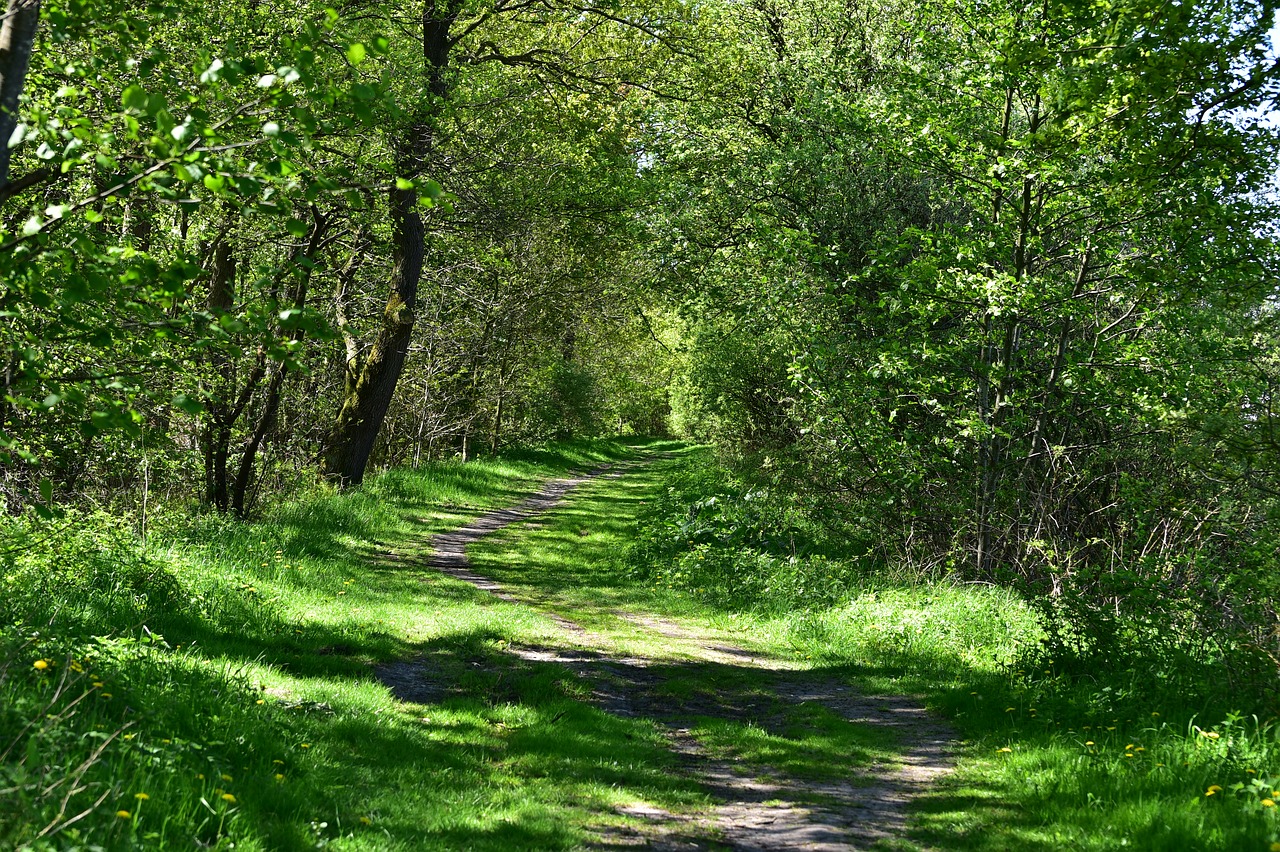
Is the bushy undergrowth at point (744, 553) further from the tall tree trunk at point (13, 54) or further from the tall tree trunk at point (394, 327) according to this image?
the tall tree trunk at point (13, 54)

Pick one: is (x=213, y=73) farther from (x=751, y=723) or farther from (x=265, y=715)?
(x=751, y=723)

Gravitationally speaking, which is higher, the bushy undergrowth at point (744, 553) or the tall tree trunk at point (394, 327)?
the tall tree trunk at point (394, 327)

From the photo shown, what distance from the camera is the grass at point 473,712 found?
4406 mm

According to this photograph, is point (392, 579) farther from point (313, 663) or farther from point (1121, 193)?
point (1121, 193)

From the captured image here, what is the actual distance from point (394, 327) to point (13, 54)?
1298 cm

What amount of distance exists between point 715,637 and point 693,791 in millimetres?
4889

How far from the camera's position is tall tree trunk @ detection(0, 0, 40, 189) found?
→ 13.9 feet

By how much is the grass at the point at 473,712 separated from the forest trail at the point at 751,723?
0.11 metres

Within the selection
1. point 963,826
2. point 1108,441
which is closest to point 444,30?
point 1108,441

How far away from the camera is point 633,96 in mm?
19750

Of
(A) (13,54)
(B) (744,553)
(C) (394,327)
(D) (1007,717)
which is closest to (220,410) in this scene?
(C) (394,327)

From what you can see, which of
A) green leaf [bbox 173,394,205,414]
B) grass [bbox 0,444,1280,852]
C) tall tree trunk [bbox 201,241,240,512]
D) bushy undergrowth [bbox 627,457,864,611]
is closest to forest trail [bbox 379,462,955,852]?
grass [bbox 0,444,1280,852]

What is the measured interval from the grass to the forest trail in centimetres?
11

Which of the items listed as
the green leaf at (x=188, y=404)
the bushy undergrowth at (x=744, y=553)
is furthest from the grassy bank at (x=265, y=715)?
the bushy undergrowth at (x=744, y=553)
